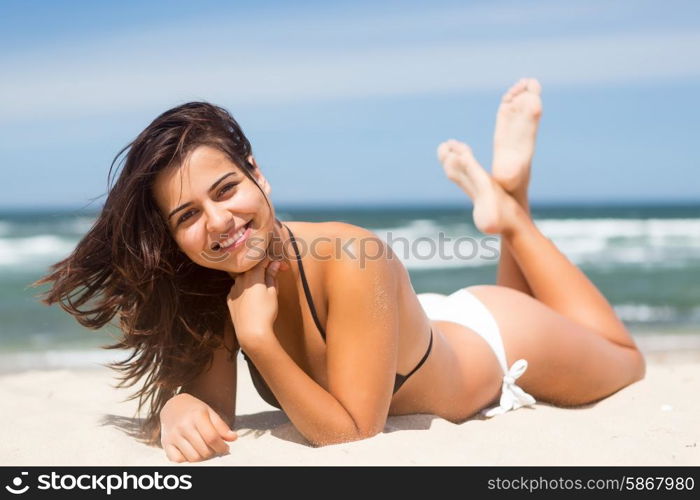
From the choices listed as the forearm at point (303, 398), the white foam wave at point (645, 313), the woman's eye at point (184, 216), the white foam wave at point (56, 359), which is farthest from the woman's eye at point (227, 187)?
the white foam wave at point (645, 313)

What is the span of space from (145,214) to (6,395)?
1.94 m

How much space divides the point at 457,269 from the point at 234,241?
13945mm

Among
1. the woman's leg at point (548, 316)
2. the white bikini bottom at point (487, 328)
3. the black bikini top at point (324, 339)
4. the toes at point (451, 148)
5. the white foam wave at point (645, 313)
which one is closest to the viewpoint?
the black bikini top at point (324, 339)

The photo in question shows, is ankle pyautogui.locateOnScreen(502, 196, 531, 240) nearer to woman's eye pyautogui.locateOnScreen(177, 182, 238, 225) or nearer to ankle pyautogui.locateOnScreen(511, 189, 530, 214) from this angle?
ankle pyautogui.locateOnScreen(511, 189, 530, 214)

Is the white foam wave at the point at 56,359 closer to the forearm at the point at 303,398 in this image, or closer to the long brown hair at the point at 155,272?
the long brown hair at the point at 155,272

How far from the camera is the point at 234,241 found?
309cm

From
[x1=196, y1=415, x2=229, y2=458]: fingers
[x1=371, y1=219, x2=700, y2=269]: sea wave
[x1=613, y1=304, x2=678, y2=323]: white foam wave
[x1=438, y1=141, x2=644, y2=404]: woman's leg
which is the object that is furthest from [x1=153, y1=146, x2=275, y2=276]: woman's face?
[x1=371, y1=219, x2=700, y2=269]: sea wave

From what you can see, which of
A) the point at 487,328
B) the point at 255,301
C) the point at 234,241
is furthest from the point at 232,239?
the point at 487,328

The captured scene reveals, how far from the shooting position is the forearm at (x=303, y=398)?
308cm

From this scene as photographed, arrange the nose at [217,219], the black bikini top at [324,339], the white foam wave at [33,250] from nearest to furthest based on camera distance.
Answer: the nose at [217,219] → the black bikini top at [324,339] → the white foam wave at [33,250]

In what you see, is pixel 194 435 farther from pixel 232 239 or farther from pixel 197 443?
pixel 232 239

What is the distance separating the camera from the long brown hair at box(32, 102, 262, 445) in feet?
10.4

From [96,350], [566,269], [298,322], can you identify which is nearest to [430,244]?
[96,350]
